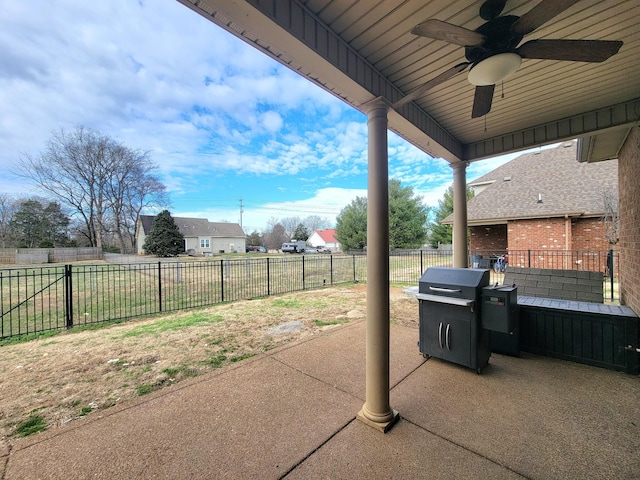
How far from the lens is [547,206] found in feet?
33.5

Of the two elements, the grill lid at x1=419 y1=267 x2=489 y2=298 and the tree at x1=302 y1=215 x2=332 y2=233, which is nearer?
the grill lid at x1=419 y1=267 x2=489 y2=298

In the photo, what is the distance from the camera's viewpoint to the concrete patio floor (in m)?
1.73

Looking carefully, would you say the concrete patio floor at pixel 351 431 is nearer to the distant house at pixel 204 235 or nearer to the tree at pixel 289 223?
the distant house at pixel 204 235

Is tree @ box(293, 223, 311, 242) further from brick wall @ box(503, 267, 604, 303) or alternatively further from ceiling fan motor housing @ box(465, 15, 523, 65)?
ceiling fan motor housing @ box(465, 15, 523, 65)

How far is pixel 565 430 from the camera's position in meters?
2.07

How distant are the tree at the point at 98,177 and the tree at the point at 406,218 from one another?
953 inches

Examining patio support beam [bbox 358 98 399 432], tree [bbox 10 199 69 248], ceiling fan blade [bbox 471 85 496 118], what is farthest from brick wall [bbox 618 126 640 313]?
tree [bbox 10 199 69 248]

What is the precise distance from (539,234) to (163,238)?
2880 centimetres

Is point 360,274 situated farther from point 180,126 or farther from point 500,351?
point 180,126

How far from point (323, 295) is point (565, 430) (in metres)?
6.08

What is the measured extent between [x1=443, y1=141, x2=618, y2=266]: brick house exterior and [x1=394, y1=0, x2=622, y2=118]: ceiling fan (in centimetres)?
1057

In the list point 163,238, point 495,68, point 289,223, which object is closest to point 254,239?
point 289,223

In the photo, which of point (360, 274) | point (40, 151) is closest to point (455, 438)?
point (360, 274)

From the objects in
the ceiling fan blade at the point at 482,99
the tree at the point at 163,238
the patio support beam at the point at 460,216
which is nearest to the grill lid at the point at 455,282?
the patio support beam at the point at 460,216
